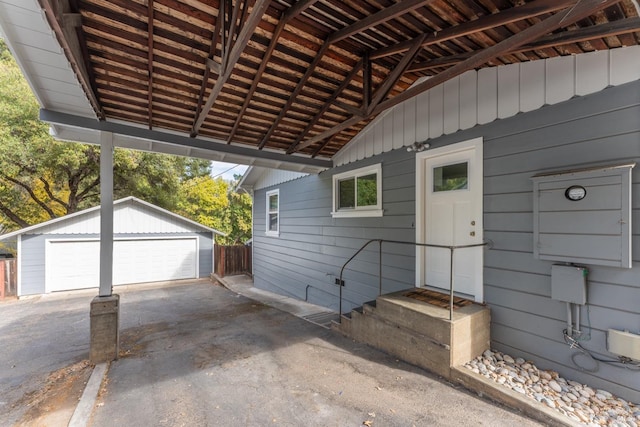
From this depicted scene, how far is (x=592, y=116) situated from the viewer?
2.66m

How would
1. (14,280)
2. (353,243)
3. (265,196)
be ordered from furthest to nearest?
(265,196) < (14,280) < (353,243)

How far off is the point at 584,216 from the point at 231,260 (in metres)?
11.5

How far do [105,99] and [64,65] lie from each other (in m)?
1.02

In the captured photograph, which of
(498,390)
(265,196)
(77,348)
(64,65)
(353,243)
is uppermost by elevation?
(64,65)

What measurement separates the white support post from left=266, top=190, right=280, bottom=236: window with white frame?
5.10m

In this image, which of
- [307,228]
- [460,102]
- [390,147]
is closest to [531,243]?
[460,102]

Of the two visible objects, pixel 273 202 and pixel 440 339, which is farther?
pixel 273 202

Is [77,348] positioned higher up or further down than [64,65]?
further down

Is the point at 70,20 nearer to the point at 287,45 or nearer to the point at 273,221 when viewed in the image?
the point at 287,45

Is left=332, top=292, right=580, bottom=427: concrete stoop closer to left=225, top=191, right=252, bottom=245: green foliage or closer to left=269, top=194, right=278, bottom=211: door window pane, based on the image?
left=269, top=194, right=278, bottom=211: door window pane

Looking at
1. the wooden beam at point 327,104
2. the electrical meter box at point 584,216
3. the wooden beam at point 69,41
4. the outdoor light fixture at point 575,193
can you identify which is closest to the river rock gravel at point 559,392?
the electrical meter box at point 584,216

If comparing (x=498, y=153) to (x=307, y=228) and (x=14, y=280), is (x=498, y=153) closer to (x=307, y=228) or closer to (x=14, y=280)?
(x=307, y=228)

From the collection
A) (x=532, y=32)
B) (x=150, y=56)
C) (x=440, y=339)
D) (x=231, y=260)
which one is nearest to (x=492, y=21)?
(x=532, y=32)

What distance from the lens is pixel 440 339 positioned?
9.90ft
